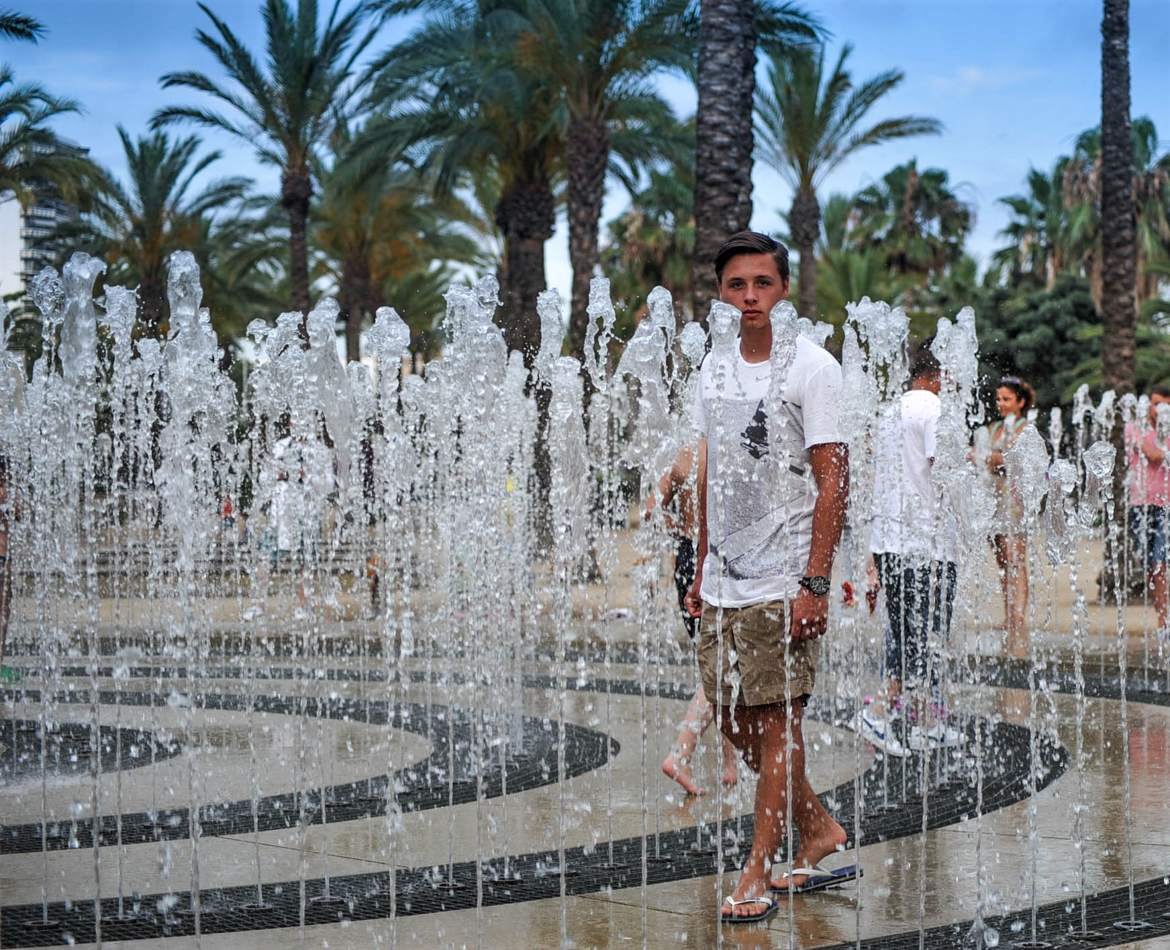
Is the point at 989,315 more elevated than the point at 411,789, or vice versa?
the point at 989,315

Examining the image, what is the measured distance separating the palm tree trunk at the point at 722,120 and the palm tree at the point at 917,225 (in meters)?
39.7

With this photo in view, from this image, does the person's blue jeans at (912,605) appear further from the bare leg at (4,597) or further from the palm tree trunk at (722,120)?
the palm tree trunk at (722,120)

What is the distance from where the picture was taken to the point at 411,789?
5.80 metres

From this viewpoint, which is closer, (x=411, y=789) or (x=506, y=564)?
(x=411, y=789)

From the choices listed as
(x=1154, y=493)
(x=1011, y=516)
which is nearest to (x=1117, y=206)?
(x=1154, y=493)

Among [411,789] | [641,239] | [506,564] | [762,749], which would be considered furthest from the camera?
[641,239]

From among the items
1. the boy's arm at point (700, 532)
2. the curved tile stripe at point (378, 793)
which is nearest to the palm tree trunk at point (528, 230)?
the curved tile stripe at point (378, 793)

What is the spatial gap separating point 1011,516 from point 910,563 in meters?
3.72

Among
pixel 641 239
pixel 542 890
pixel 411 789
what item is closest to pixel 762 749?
pixel 542 890

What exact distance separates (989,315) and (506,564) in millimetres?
24923

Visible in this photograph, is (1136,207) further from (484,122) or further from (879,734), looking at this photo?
(879,734)

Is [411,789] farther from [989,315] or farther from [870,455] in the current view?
[989,315]

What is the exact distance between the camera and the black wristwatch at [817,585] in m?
3.87

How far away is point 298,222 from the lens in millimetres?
27453
